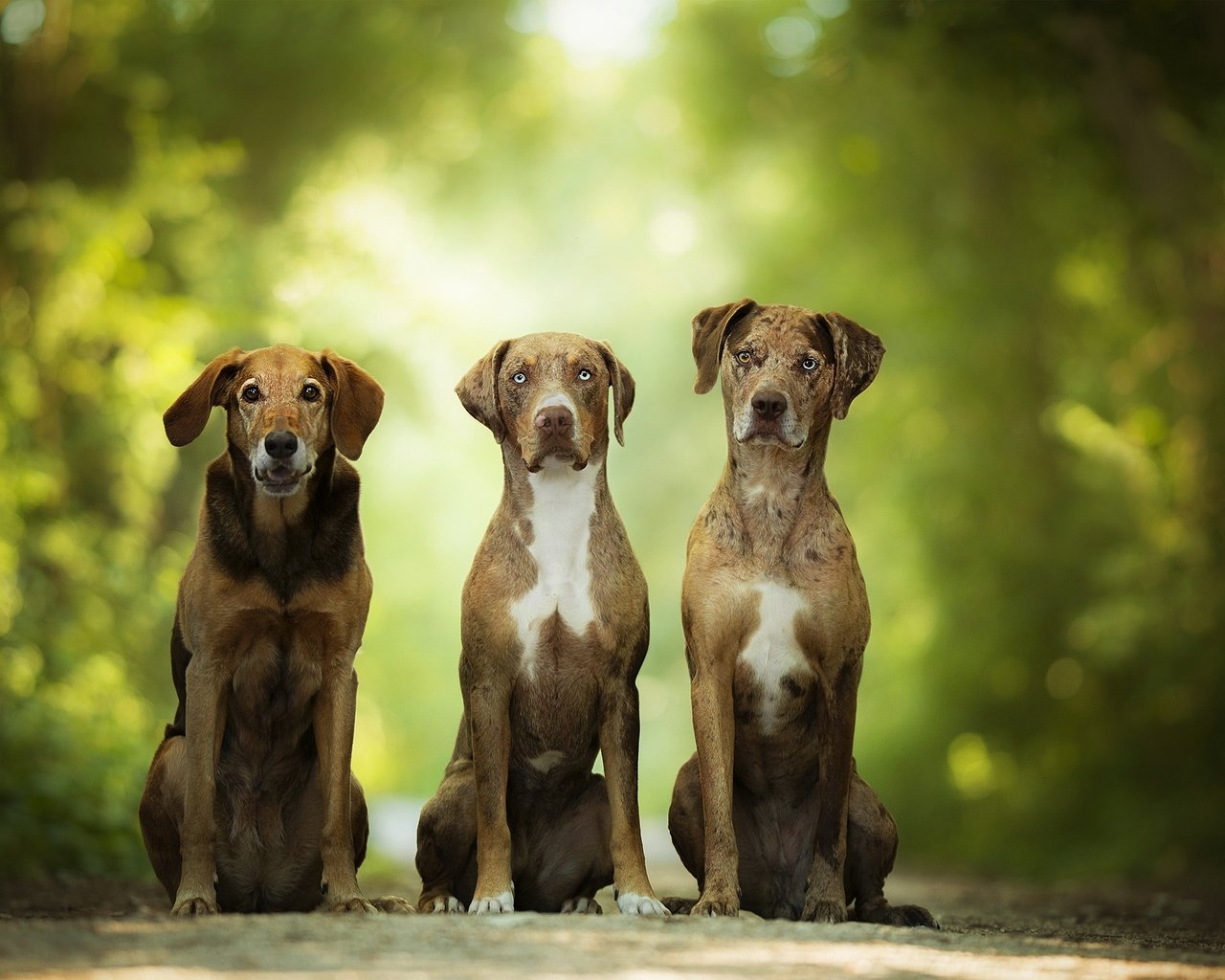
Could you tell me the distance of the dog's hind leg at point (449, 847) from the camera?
603 centimetres

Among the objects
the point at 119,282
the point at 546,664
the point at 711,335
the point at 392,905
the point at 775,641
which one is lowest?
the point at 392,905

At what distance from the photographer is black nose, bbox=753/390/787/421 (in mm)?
5855

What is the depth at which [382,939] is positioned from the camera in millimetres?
4621

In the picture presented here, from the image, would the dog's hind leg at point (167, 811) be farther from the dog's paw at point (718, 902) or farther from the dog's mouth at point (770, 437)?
the dog's mouth at point (770, 437)

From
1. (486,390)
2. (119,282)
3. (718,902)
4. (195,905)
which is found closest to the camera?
(195,905)

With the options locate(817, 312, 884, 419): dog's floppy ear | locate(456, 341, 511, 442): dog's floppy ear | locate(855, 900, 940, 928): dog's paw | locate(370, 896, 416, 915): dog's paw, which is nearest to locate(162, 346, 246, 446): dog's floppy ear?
locate(456, 341, 511, 442): dog's floppy ear

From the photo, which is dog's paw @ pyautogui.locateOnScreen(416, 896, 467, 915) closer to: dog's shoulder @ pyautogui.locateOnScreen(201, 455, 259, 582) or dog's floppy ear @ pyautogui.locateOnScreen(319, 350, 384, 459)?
dog's shoulder @ pyautogui.locateOnScreen(201, 455, 259, 582)

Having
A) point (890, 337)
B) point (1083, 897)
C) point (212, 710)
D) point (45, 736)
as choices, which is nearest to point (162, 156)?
point (45, 736)

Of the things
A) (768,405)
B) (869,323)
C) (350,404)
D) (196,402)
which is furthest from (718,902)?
(869,323)

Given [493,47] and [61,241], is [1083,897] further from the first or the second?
[493,47]

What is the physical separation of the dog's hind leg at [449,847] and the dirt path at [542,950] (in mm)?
735

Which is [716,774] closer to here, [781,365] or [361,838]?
[361,838]

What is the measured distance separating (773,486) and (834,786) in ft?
3.83

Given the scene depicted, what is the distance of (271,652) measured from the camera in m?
5.87
